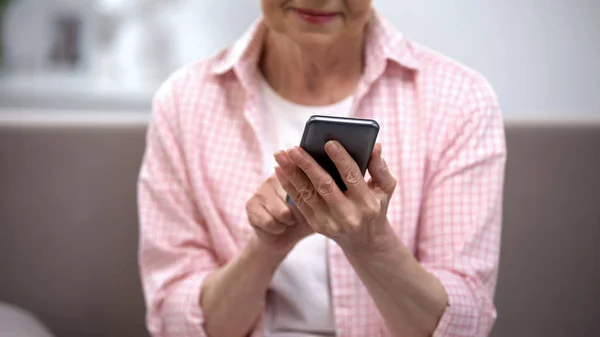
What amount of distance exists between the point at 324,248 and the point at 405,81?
271 mm

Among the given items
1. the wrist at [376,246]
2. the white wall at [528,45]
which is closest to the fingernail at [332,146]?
the wrist at [376,246]

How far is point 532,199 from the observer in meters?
1.17

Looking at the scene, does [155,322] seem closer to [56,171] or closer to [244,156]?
[244,156]

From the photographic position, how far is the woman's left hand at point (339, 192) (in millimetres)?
679

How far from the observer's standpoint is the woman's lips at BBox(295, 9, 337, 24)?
2.94 feet

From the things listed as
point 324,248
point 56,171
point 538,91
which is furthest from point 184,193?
point 538,91

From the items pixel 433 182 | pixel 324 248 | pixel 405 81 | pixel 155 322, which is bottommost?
pixel 155 322

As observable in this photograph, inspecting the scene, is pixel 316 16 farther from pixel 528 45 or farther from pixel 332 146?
pixel 528 45

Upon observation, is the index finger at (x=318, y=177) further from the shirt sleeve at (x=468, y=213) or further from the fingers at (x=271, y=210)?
the shirt sleeve at (x=468, y=213)

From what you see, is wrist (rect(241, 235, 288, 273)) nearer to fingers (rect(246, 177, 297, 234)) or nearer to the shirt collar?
fingers (rect(246, 177, 297, 234))

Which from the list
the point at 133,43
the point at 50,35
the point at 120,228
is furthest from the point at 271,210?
the point at 50,35

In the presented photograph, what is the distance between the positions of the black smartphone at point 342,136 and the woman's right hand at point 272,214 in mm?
115

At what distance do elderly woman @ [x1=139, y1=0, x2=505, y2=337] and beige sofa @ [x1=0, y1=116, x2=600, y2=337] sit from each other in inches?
9.1

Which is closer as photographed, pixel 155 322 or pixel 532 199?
pixel 155 322
